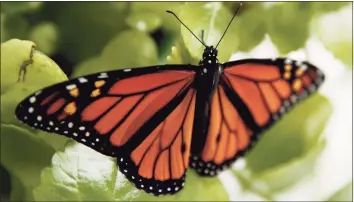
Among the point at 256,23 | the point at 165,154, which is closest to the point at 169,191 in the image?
the point at 165,154

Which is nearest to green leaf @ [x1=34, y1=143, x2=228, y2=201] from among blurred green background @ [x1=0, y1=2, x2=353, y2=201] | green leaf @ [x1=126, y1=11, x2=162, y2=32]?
blurred green background @ [x1=0, y1=2, x2=353, y2=201]

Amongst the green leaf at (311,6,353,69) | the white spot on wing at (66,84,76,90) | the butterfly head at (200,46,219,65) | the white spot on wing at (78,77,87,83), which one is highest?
the green leaf at (311,6,353,69)

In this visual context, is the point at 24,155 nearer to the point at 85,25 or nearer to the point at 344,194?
the point at 85,25

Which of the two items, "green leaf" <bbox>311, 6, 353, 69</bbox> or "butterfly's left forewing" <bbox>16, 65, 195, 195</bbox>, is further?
"green leaf" <bbox>311, 6, 353, 69</bbox>

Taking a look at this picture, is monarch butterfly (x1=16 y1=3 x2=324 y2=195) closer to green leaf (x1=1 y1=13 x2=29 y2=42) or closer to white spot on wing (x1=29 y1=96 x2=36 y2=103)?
white spot on wing (x1=29 y1=96 x2=36 y2=103)

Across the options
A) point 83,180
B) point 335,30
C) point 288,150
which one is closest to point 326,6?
point 335,30
